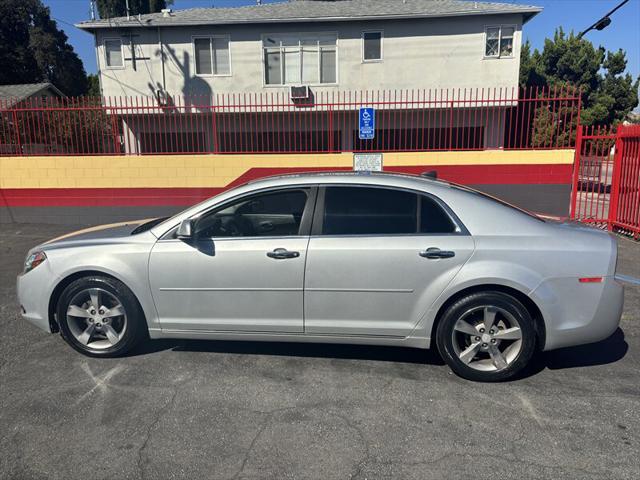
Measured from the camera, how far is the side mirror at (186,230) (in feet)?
11.9

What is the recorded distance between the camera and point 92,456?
8.98 feet

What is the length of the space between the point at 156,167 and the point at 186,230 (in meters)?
7.63

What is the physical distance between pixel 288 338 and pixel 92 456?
154 cm

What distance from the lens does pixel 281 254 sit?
3.58 metres

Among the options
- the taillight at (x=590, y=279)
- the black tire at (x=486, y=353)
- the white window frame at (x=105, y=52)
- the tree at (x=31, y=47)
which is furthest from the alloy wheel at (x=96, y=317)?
the tree at (x=31, y=47)

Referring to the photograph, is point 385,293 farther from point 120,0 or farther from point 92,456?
point 120,0

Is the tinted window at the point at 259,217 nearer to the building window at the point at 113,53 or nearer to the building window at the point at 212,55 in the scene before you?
the building window at the point at 212,55

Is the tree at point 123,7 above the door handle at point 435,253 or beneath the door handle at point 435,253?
above

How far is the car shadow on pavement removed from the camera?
401 centimetres

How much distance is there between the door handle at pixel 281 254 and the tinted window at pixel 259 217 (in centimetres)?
18

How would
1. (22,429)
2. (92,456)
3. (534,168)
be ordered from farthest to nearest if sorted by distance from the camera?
(534,168)
(22,429)
(92,456)

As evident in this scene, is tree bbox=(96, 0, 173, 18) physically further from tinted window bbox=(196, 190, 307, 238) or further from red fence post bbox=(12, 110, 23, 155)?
tinted window bbox=(196, 190, 307, 238)

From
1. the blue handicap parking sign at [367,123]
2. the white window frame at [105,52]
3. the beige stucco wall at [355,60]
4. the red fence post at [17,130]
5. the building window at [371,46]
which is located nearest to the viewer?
the blue handicap parking sign at [367,123]

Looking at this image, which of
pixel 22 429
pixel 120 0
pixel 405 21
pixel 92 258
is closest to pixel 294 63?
pixel 405 21
